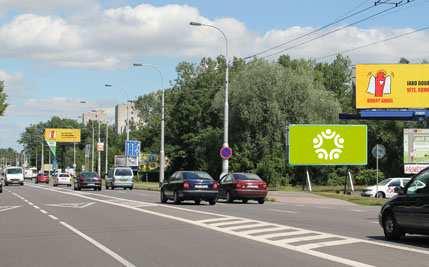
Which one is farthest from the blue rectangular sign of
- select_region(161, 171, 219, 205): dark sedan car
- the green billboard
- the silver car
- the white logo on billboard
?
select_region(161, 171, 219, 205): dark sedan car

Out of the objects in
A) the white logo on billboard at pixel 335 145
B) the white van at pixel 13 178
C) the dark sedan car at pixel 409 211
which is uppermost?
the white logo on billboard at pixel 335 145

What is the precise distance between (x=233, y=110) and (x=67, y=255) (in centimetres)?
5873

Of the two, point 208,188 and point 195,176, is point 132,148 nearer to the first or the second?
point 195,176

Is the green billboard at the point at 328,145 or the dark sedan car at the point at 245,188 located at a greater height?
the green billboard at the point at 328,145

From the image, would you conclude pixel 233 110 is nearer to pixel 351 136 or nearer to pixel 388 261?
pixel 351 136

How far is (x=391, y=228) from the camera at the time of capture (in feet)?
52.3

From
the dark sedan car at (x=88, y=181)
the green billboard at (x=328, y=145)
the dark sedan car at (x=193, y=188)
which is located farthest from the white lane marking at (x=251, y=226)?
the dark sedan car at (x=88, y=181)

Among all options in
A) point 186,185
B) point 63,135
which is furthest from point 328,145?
point 63,135

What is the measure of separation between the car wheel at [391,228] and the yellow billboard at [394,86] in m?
39.2

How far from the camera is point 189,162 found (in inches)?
3853

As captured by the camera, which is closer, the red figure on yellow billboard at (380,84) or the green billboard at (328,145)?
the red figure on yellow billboard at (380,84)

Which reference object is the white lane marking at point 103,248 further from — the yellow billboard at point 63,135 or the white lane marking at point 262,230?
the yellow billboard at point 63,135

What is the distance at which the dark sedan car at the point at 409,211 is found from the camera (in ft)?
48.3

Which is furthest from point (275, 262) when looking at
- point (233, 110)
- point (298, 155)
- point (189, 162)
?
point (189, 162)
